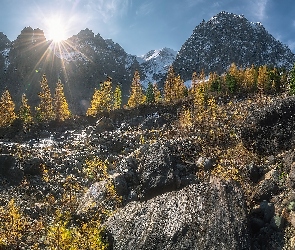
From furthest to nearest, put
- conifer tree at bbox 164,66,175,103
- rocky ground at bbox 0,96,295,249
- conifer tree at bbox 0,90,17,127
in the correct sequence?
conifer tree at bbox 164,66,175,103
conifer tree at bbox 0,90,17,127
rocky ground at bbox 0,96,295,249

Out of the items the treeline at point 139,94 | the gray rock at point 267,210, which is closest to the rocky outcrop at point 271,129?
the gray rock at point 267,210

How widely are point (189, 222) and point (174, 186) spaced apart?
8818 millimetres

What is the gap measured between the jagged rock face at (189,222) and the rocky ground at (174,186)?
0.06m

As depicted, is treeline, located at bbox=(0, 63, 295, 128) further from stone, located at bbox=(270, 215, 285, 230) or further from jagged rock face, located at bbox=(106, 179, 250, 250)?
stone, located at bbox=(270, 215, 285, 230)

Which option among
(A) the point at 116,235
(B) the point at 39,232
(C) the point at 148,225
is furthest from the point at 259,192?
(B) the point at 39,232

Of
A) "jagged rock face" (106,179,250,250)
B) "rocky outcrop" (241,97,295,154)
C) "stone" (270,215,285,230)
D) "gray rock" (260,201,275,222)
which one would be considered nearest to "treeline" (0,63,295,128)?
"rocky outcrop" (241,97,295,154)

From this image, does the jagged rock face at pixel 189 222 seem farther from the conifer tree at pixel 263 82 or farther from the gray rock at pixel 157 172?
the conifer tree at pixel 263 82

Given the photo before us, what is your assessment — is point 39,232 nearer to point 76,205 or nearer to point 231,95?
point 76,205

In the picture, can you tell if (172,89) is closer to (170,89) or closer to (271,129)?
(170,89)

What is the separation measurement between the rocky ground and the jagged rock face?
0.06 meters

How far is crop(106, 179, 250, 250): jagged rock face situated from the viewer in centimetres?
1653

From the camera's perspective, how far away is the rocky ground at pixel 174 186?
17516 millimetres

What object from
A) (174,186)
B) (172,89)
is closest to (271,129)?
(174,186)

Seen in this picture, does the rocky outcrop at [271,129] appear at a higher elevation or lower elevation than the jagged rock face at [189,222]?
higher
